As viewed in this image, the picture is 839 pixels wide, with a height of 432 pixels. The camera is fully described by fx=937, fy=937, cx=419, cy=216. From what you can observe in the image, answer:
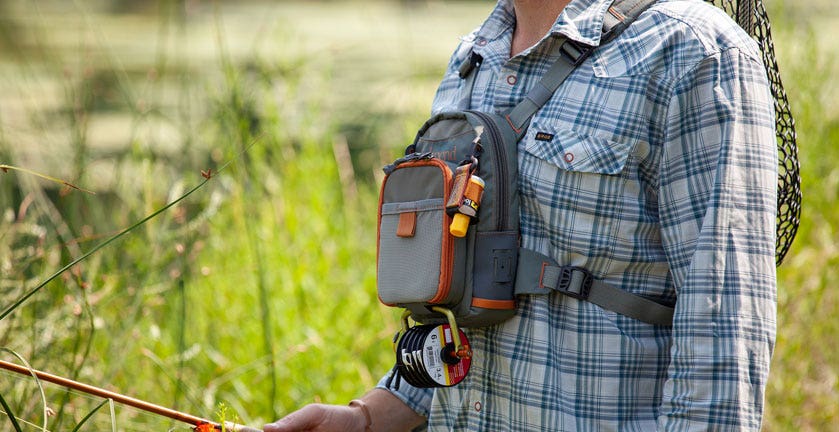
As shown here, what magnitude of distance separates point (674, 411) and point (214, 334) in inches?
94.0

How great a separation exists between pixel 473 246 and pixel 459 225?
0.05m

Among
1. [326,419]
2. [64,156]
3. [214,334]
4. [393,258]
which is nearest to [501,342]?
[393,258]

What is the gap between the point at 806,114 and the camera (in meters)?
3.44

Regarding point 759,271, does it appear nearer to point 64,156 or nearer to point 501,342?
point 501,342

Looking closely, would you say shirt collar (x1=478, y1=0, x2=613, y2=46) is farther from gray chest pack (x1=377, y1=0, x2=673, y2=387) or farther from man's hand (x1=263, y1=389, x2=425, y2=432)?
man's hand (x1=263, y1=389, x2=425, y2=432)

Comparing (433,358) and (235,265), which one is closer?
(433,358)

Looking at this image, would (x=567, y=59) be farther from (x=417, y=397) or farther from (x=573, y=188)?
(x=417, y=397)

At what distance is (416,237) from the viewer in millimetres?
1419

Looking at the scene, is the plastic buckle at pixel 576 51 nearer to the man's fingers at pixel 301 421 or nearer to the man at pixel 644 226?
the man at pixel 644 226

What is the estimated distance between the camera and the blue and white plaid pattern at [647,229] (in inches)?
46.8

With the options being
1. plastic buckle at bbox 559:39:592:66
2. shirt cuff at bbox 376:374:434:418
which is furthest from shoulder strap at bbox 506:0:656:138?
shirt cuff at bbox 376:374:434:418

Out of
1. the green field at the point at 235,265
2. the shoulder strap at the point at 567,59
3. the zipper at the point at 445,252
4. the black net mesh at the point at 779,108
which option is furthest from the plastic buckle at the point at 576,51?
the green field at the point at 235,265

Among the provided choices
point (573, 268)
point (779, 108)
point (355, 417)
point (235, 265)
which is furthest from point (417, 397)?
point (235, 265)

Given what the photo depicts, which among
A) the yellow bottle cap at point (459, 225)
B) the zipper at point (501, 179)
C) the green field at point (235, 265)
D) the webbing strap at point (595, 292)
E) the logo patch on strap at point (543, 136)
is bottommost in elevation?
the green field at point (235, 265)
